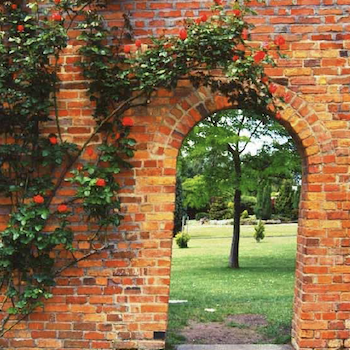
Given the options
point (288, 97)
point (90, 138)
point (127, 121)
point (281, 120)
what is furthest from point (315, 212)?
point (90, 138)

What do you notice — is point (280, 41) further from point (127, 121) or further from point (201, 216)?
point (201, 216)

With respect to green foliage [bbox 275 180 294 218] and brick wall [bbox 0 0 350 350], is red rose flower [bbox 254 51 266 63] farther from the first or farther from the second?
green foliage [bbox 275 180 294 218]

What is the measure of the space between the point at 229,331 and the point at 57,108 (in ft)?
10.9

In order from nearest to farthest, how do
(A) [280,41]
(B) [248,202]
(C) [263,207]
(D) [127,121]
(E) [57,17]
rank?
(A) [280,41], (E) [57,17], (D) [127,121], (C) [263,207], (B) [248,202]

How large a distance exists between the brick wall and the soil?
1.10 metres

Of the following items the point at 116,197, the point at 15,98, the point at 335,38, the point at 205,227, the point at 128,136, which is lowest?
the point at 205,227

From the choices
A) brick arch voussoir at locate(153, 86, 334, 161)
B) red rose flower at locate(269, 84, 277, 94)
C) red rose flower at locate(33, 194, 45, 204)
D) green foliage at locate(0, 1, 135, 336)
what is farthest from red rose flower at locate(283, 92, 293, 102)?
red rose flower at locate(33, 194, 45, 204)

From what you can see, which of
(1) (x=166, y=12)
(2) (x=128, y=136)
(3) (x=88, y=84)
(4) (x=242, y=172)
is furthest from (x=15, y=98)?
(4) (x=242, y=172)

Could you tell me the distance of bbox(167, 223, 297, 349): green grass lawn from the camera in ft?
21.9

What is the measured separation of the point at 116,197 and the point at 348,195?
2089mm

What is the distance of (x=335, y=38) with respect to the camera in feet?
14.7

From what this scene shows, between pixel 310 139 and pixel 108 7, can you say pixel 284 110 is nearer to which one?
pixel 310 139

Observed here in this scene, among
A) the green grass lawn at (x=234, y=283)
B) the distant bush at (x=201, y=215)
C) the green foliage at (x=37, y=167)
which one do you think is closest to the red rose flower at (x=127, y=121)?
the green foliage at (x=37, y=167)

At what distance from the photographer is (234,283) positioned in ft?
33.9
